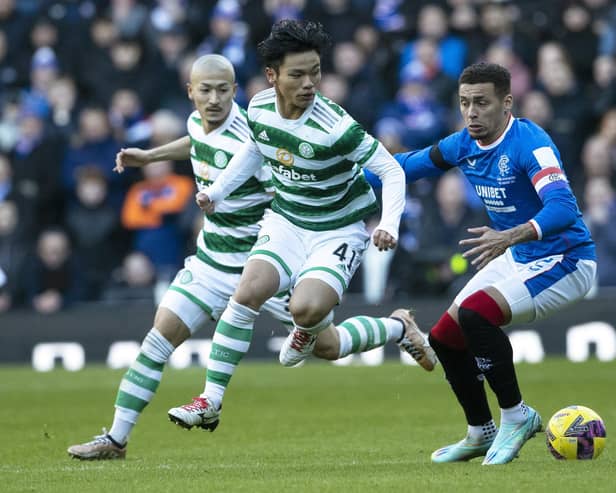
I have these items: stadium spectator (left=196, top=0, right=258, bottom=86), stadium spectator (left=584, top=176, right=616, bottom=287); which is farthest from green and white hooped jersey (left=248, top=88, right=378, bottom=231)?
stadium spectator (left=196, top=0, right=258, bottom=86)

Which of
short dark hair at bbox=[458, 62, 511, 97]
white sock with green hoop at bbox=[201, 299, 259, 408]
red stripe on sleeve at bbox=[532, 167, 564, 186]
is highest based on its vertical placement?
short dark hair at bbox=[458, 62, 511, 97]

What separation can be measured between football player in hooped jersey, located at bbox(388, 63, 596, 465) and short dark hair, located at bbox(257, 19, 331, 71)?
39.4 inches

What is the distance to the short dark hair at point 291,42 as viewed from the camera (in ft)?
29.4

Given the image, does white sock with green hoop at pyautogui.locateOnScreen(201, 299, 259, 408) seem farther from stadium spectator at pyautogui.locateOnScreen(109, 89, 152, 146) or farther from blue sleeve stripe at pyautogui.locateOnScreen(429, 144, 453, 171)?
stadium spectator at pyautogui.locateOnScreen(109, 89, 152, 146)

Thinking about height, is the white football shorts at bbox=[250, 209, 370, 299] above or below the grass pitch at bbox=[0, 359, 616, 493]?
above

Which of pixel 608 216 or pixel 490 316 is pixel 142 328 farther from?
pixel 490 316

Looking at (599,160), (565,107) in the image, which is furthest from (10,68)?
(599,160)

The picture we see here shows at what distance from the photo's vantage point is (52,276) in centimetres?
1788

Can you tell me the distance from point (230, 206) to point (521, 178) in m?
2.34

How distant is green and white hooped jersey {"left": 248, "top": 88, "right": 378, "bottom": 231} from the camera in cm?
901

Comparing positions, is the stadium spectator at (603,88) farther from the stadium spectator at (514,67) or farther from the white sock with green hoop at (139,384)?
the white sock with green hoop at (139,384)

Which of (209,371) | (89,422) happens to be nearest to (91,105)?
(89,422)

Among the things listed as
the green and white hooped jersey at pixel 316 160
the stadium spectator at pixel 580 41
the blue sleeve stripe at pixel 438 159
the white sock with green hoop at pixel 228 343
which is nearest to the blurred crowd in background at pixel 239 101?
the stadium spectator at pixel 580 41

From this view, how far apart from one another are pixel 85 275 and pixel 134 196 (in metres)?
1.25
